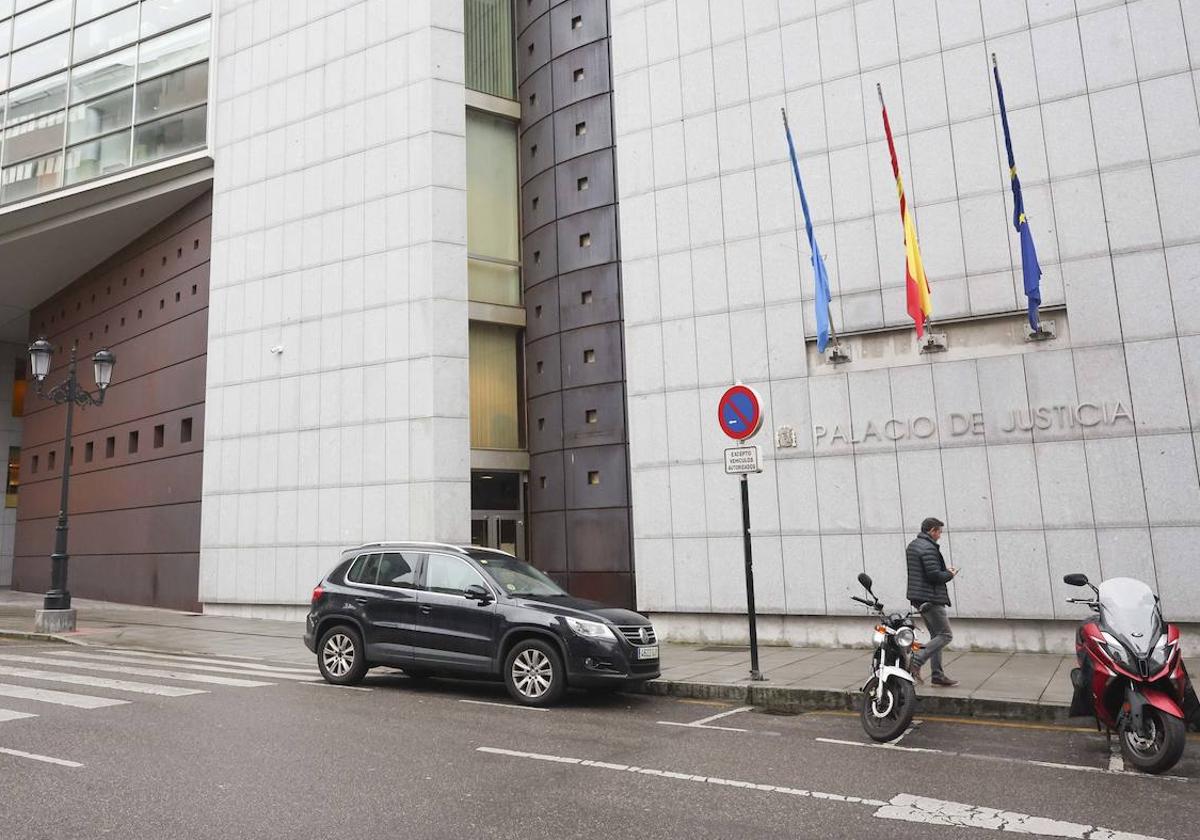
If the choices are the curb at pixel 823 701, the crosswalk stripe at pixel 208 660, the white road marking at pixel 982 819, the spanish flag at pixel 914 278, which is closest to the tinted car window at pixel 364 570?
the crosswalk stripe at pixel 208 660

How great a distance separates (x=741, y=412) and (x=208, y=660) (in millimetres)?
9213

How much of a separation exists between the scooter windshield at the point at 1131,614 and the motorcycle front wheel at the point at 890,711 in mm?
1661

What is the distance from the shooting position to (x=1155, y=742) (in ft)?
20.0

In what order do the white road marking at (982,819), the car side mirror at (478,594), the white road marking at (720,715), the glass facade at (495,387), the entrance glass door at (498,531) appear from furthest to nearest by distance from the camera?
the glass facade at (495,387) < the entrance glass door at (498,531) < the car side mirror at (478,594) < the white road marking at (720,715) < the white road marking at (982,819)

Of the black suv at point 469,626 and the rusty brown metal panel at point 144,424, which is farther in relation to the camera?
the rusty brown metal panel at point 144,424

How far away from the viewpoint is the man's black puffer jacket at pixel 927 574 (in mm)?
9062

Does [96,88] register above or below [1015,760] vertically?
above

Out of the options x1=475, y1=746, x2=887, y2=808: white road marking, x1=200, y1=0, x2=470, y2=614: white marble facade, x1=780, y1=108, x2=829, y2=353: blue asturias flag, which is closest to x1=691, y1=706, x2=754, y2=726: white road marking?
x1=475, y1=746, x2=887, y2=808: white road marking

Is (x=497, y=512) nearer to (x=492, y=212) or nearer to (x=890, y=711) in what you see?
(x=492, y=212)

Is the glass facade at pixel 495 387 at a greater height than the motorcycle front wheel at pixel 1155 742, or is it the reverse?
the glass facade at pixel 495 387

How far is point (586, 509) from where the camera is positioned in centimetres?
1706

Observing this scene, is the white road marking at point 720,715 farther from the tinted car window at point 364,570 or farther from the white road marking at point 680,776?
the tinted car window at point 364,570

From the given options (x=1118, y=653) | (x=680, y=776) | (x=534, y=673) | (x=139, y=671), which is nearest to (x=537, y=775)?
(x=680, y=776)

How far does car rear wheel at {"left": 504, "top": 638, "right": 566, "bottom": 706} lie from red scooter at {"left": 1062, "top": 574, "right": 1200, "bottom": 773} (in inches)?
194
